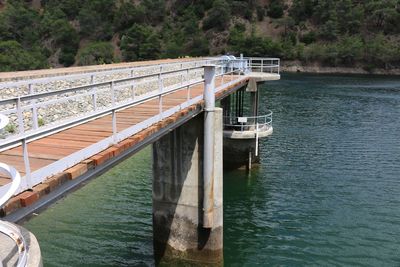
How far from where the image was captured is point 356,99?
50.8 m

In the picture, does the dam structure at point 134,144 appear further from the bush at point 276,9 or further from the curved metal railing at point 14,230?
the bush at point 276,9

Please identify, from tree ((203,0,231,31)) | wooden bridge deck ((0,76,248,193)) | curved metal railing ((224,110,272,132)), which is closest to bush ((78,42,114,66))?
tree ((203,0,231,31))

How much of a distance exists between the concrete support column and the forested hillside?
8741 centimetres

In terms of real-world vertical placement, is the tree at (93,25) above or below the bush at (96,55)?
above

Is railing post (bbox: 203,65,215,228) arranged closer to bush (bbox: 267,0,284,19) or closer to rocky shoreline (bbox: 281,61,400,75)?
rocky shoreline (bbox: 281,61,400,75)

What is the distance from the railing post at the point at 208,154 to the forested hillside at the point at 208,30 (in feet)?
291

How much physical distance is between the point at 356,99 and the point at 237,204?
37.1 metres

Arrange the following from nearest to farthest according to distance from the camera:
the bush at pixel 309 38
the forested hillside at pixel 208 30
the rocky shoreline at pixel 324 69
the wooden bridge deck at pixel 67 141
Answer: the wooden bridge deck at pixel 67 141 < the rocky shoreline at pixel 324 69 < the forested hillside at pixel 208 30 < the bush at pixel 309 38

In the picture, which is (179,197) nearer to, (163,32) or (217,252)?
(217,252)

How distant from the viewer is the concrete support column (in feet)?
41.6

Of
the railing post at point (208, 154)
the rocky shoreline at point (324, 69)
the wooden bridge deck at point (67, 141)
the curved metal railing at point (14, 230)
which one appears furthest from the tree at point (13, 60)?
the curved metal railing at point (14, 230)

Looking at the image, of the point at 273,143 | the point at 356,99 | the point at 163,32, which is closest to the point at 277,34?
the point at 163,32

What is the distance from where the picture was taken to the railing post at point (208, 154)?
11.8 m

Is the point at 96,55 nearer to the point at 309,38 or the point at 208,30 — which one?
the point at 208,30
